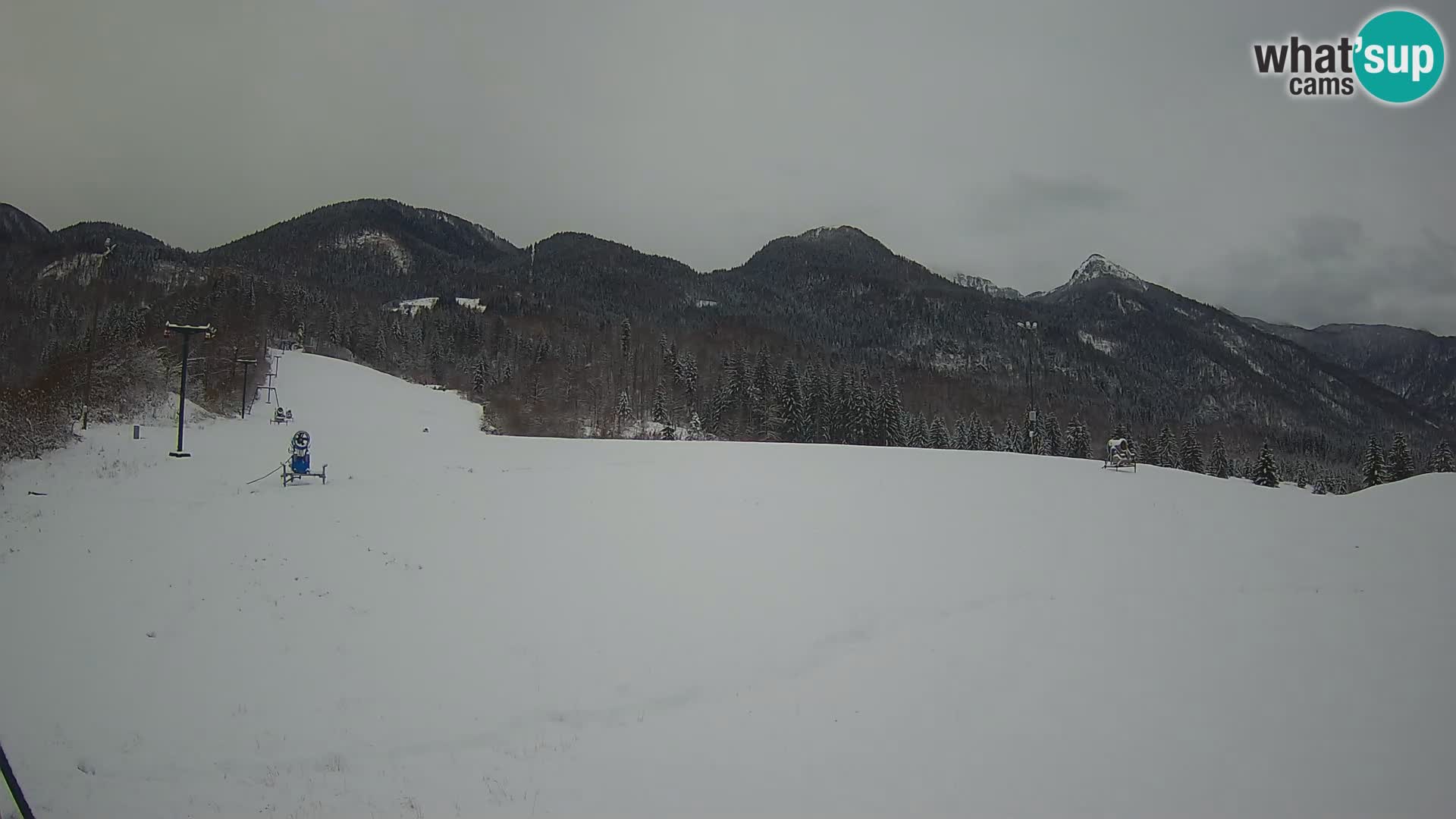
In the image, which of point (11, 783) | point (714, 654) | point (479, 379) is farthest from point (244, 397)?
point (479, 379)

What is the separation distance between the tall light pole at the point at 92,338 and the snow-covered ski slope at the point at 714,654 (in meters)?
9.76

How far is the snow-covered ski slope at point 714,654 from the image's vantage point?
704cm

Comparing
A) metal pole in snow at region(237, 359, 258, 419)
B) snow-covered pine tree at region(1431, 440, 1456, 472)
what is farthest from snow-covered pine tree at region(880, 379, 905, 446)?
metal pole in snow at region(237, 359, 258, 419)

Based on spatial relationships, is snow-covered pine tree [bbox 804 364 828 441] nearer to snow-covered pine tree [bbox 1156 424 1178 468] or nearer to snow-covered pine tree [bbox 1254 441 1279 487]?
snow-covered pine tree [bbox 1156 424 1178 468]

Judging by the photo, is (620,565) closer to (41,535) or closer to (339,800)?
(339,800)

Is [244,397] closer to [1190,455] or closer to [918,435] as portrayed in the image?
[918,435]

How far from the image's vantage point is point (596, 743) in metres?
7.81

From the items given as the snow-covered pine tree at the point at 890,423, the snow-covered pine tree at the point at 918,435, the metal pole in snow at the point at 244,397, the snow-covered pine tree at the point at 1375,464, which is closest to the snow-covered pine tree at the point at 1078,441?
the snow-covered pine tree at the point at 918,435

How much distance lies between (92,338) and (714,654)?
63663 mm

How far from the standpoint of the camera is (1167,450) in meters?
63.5

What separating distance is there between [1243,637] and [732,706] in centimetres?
848

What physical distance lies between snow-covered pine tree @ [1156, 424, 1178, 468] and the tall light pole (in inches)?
2974

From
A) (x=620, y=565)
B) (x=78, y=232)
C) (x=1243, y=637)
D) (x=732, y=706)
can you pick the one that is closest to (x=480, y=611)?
(x=620, y=565)

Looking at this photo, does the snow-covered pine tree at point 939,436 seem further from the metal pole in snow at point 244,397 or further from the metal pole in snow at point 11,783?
the metal pole in snow at point 11,783
